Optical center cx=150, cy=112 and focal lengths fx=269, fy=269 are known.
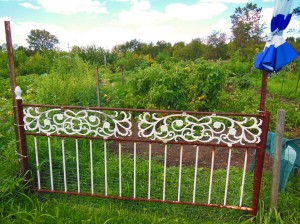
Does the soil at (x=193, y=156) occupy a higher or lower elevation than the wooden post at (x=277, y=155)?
lower

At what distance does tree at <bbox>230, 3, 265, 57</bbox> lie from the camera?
57.3ft

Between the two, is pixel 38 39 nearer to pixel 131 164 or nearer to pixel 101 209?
pixel 131 164

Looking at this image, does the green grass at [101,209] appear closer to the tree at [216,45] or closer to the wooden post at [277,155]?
the wooden post at [277,155]

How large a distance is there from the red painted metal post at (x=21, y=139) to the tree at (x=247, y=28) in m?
15.3

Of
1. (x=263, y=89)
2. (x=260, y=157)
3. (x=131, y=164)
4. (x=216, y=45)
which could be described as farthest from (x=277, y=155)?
(x=216, y=45)

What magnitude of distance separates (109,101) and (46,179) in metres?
Answer: 3.16

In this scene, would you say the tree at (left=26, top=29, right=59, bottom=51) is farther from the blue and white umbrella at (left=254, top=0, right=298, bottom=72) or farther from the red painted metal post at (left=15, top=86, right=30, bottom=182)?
the blue and white umbrella at (left=254, top=0, right=298, bottom=72)

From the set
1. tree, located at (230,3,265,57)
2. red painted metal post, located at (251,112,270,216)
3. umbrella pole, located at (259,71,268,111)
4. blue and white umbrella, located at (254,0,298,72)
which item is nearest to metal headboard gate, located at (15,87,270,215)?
red painted metal post, located at (251,112,270,216)

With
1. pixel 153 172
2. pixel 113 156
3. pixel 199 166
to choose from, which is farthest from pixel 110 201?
pixel 199 166

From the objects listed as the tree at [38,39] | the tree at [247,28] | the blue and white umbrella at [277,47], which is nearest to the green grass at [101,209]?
the blue and white umbrella at [277,47]

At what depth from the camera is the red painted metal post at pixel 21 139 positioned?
2.67m

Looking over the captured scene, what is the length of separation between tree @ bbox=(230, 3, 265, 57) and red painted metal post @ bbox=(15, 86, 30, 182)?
50.2 feet

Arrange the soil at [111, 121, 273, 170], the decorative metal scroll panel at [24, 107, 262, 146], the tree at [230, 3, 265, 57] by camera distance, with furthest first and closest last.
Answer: the tree at [230, 3, 265, 57] < the soil at [111, 121, 273, 170] < the decorative metal scroll panel at [24, 107, 262, 146]

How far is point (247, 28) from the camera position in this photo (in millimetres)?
17750
